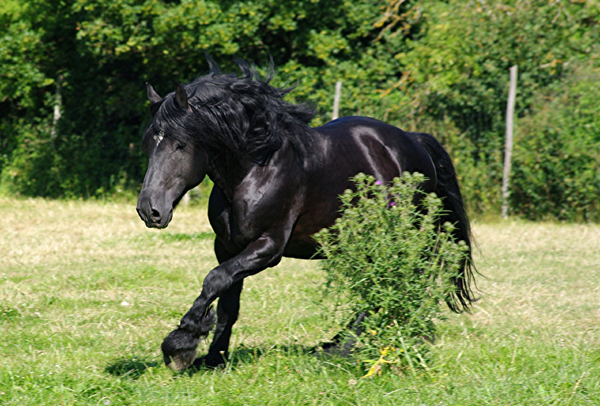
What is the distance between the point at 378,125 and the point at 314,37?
9549mm

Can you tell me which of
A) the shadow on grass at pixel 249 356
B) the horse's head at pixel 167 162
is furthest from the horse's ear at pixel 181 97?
the shadow on grass at pixel 249 356

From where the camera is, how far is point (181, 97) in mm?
3730

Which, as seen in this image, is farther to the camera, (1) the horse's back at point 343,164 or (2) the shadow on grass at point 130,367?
(1) the horse's back at point 343,164

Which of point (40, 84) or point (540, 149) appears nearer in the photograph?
point (540, 149)

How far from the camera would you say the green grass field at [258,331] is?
11.8 feet

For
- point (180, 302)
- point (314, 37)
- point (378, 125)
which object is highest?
point (314, 37)

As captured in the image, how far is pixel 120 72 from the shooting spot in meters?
15.3

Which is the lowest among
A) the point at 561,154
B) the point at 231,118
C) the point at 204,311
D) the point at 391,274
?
the point at 204,311

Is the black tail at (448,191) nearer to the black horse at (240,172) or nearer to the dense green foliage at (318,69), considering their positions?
the black horse at (240,172)

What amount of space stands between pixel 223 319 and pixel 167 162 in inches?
46.6

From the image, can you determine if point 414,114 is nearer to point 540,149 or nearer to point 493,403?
point 540,149

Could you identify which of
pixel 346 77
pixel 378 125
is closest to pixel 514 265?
pixel 378 125

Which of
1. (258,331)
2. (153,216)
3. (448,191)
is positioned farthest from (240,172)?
(448,191)

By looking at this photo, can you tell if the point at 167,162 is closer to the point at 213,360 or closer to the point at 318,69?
the point at 213,360
